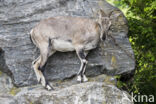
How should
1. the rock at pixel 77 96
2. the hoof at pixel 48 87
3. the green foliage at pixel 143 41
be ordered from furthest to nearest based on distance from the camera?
the green foliage at pixel 143 41, the hoof at pixel 48 87, the rock at pixel 77 96

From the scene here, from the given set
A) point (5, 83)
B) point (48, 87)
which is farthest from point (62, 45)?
point (5, 83)

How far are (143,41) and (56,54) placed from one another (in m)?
3.92

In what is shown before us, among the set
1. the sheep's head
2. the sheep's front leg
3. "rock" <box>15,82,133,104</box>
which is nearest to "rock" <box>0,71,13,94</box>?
"rock" <box>15,82,133,104</box>

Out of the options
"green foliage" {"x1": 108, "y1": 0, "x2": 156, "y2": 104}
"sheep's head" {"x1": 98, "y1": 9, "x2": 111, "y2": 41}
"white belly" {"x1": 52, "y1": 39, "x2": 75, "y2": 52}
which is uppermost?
"sheep's head" {"x1": 98, "y1": 9, "x2": 111, "y2": 41}

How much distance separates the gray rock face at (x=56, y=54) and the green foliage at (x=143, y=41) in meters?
1.42

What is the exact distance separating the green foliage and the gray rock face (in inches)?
55.7

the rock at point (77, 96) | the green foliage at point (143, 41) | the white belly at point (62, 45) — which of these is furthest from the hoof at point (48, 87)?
the green foliage at point (143, 41)

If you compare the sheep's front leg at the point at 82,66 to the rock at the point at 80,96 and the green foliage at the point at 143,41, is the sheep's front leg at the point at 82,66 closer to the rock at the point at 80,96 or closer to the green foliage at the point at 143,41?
the rock at the point at 80,96

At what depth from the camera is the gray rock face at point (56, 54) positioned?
7.61 meters

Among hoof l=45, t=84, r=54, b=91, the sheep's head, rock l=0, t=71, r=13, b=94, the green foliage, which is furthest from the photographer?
the green foliage

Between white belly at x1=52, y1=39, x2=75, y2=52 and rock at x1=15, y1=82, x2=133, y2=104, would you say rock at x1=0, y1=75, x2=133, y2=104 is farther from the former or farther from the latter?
white belly at x1=52, y1=39, x2=75, y2=52

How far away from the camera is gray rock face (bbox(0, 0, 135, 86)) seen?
7.61m

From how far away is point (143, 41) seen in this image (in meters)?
10.2

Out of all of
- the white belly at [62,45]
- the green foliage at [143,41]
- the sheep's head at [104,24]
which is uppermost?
the sheep's head at [104,24]
